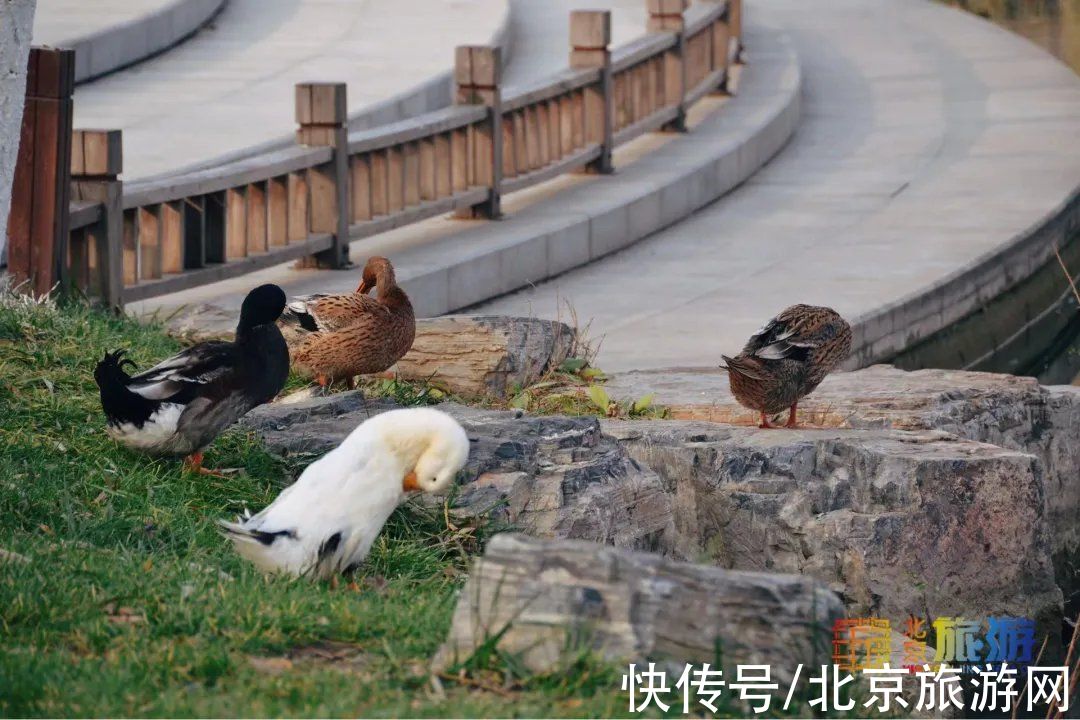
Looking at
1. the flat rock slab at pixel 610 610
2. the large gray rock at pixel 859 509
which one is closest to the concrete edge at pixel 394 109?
the large gray rock at pixel 859 509

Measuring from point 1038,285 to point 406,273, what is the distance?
5.84 metres

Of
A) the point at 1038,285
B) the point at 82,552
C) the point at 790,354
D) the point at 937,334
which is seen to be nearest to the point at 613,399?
the point at 790,354

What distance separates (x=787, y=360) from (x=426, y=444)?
280 centimetres

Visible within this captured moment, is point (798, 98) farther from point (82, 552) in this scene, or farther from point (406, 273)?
point (82, 552)

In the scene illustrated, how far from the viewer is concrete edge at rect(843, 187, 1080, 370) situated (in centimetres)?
1129

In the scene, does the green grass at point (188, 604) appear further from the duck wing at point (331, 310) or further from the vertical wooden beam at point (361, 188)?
the vertical wooden beam at point (361, 188)

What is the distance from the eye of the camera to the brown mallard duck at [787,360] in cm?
734

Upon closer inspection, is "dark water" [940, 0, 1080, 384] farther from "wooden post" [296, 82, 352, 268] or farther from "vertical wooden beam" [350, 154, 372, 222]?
"wooden post" [296, 82, 352, 268]

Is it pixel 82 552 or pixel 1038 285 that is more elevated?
pixel 82 552

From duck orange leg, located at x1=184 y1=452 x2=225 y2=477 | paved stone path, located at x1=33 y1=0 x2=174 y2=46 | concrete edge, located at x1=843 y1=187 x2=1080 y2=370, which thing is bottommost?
concrete edge, located at x1=843 y1=187 x2=1080 y2=370

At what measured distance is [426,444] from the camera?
4953 millimetres

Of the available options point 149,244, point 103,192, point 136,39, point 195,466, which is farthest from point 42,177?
point 136,39

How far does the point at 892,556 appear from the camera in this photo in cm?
708

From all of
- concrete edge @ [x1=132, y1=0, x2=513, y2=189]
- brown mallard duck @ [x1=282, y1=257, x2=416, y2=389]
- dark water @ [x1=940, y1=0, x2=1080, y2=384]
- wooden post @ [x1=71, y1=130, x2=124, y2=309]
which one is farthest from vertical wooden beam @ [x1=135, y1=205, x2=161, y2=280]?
dark water @ [x1=940, y1=0, x2=1080, y2=384]
